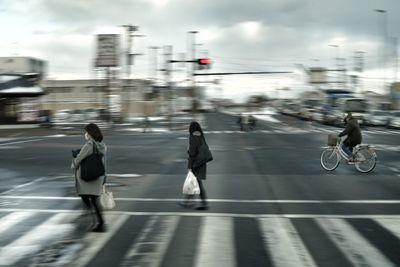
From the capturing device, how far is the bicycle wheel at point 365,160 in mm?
15188

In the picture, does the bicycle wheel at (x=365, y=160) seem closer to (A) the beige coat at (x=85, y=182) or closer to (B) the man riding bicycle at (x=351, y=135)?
(B) the man riding bicycle at (x=351, y=135)

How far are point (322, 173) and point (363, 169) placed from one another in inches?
51.7

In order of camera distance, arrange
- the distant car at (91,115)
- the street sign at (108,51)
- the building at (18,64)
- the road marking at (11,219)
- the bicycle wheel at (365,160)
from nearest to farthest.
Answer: the road marking at (11,219) < the bicycle wheel at (365,160) < the street sign at (108,51) < the building at (18,64) < the distant car at (91,115)

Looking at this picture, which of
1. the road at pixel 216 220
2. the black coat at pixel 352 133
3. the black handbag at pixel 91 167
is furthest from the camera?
the black coat at pixel 352 133

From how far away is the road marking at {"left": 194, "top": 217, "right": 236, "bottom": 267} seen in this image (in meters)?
5.85

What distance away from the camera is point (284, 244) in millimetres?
6641

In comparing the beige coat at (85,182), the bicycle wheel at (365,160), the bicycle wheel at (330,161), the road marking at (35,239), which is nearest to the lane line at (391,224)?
the beige coat at (85,182)

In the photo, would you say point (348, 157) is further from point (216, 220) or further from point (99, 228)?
point (99, 228)

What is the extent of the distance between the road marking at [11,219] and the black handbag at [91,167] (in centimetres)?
154

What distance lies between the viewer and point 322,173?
48.9ft

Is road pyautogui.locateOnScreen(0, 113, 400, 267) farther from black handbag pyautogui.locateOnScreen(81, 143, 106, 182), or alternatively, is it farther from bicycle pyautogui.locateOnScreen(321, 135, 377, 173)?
black handbag pyautogui.locateOnScreen(81, 143, 106, 182)

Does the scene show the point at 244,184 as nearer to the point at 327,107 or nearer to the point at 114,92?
the point at 327,107

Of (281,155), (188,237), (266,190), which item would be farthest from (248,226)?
(281,155)

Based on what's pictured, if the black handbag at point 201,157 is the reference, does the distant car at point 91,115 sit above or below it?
below
